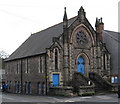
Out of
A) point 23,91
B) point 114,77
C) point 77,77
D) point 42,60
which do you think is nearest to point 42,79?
point 42,60

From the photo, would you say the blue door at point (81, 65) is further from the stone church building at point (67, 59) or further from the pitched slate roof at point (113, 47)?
the pitched slate roof at point (113, 47)

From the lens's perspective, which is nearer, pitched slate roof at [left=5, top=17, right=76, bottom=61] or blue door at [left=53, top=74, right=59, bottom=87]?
blue door at [left=53, top=74, right=59, bottom=87]

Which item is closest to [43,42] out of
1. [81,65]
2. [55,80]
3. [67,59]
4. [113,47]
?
[67,59]

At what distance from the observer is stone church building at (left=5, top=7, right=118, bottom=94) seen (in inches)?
1177

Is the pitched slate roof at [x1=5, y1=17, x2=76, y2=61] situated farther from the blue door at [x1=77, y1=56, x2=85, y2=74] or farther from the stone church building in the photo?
the blue door at [x1=77, y1=56, x2=85, y2=74]

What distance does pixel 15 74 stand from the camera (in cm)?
3969

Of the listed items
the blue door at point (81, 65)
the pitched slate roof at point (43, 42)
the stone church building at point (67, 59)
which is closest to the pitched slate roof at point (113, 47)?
the stone church building at point (67, 59)

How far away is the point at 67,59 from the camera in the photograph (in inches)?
1200

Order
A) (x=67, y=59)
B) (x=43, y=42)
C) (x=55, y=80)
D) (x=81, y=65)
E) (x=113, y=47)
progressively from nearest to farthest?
(x=55, y=80), (x=67, y=59), (x=81, y=65), (x=43, y=42), (x=113, y=47)

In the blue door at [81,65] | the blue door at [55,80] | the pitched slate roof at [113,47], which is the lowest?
the blue door at [55,80]

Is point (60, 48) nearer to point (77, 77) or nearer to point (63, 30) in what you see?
point (63, 30)

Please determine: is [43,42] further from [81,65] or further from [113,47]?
[113,47]

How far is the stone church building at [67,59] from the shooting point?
29906 millimetres

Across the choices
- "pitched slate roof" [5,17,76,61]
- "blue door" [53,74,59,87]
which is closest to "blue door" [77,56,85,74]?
"blue door" [53,74,59,87]
